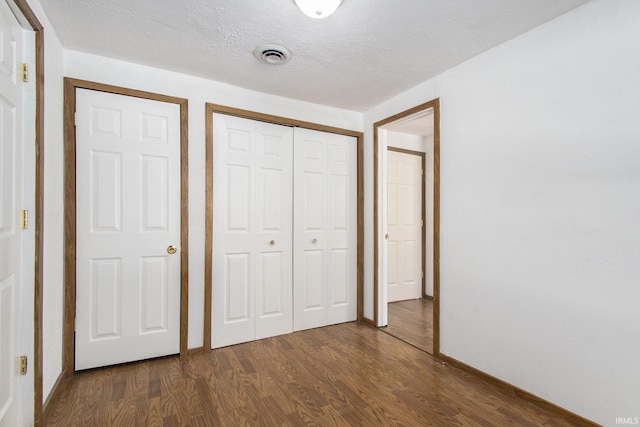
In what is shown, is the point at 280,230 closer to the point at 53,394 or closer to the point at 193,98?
the point at 193,98

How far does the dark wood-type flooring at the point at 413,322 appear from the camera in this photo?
2875mm

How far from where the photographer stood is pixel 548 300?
6.03 feet

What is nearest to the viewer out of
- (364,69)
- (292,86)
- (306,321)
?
(364,69)

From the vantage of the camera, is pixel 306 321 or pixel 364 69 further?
pixel 306 321

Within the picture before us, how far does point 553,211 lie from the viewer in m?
1.83

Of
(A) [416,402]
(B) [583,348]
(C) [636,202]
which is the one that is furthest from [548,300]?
(A) [416,402]

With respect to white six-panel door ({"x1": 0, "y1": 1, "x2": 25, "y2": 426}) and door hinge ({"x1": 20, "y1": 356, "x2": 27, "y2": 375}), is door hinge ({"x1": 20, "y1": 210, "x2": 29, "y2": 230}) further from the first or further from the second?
door hinge ({"x1": 20, "y1": 356, "x2": 27, "y2": 375})

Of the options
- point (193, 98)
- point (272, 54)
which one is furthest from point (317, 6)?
point (193, 98)

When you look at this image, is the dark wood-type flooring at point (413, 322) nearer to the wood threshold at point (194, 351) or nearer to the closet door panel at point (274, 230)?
the closet door panel at point (274, 230)

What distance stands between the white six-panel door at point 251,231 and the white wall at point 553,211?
153 centimetres

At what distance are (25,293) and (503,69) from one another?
3189 mm

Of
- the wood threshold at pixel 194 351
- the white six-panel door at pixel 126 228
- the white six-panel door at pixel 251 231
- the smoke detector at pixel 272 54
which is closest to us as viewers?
the smoke detector at pixel 272 54

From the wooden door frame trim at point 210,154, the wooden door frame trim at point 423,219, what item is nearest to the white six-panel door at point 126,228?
the wooden door frame trim at point 210,154

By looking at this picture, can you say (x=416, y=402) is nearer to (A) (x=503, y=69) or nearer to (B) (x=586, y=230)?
(B) (x=586, y=230)
